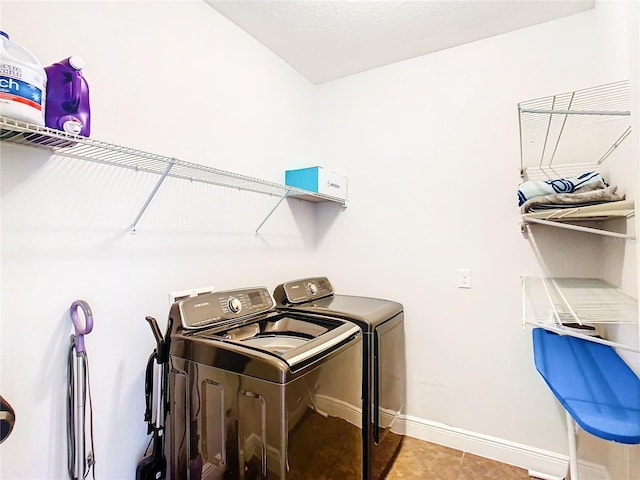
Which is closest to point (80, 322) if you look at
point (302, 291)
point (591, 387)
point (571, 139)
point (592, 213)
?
point (302, 291)

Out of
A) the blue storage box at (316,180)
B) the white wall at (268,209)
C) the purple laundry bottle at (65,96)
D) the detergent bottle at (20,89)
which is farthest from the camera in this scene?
the blue storage box at (316,180)

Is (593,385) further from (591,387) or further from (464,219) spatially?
(464,219)

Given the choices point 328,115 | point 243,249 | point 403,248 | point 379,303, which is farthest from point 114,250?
point 328,115

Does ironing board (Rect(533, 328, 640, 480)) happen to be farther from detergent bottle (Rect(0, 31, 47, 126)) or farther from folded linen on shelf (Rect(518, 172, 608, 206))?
detergent bottle (Rect(0, 31, 47, 126))

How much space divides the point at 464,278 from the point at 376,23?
161 centimetres

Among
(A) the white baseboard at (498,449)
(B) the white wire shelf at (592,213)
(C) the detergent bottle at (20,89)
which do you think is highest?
(C) the detergent bottle at (20,89)

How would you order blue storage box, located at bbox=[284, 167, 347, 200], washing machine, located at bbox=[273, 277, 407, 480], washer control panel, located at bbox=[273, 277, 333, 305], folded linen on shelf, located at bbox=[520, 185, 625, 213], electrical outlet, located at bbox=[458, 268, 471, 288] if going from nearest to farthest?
1. folded linen on shelf, located at bbox=[520, 185, 625, 213]
2. washing machine, located at bbox=[273, 277, 407, 480]
3. washer control panel, located at bbox=[273, 277, 333, 305]
4. electrical outlet, located at bbox=[458, 268, 471, 288]
5. blue storage box, located at bbox=[284, 167, 347, 200]

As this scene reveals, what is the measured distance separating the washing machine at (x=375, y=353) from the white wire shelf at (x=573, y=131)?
1.17 m

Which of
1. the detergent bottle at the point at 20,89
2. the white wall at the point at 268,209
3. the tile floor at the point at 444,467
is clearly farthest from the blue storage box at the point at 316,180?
the tile floor at the point at 444,467

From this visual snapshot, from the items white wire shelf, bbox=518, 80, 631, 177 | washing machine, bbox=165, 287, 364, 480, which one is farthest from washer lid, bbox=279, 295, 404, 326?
white wire shelf, bbox=518, 80, 631, 177

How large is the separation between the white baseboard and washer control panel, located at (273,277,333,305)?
907 millimetres

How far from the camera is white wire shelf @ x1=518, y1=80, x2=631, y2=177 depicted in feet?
5.00

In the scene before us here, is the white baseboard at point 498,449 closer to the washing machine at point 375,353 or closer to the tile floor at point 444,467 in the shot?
the tile floor at point 444,467

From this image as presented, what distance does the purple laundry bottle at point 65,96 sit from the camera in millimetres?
1033
